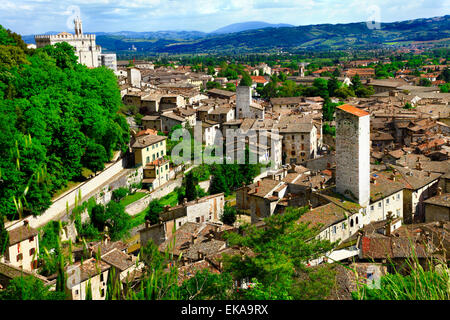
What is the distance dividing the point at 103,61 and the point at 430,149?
139 ft

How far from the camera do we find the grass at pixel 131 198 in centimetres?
2322

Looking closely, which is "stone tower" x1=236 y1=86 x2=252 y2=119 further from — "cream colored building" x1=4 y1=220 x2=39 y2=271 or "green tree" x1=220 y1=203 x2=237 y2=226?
"cream colored building" x1=4 y1=220 x2=39 y2=271

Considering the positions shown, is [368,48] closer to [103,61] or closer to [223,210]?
[103,61]

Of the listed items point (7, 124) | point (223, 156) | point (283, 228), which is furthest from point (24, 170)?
point (223, 156)

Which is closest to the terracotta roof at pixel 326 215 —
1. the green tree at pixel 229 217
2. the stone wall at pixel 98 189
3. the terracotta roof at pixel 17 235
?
the green tree at pixel 229 217

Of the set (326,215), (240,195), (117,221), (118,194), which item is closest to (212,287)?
(326,215)

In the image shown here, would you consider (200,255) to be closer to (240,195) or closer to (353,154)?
(353,154)

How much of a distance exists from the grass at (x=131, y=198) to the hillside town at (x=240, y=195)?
5cm

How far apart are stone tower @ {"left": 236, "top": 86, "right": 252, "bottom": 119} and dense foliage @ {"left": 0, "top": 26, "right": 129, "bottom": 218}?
12.5m

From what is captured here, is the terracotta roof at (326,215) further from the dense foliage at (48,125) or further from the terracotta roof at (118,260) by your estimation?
the dense foliage at (48,125)

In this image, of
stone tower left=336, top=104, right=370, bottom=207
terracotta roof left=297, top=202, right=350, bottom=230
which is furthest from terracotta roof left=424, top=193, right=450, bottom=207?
terracotta roof left=297, top=202, right=350, bottom=230

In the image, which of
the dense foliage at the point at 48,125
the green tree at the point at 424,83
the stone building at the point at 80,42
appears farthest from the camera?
the green tree at the point at 424,83
